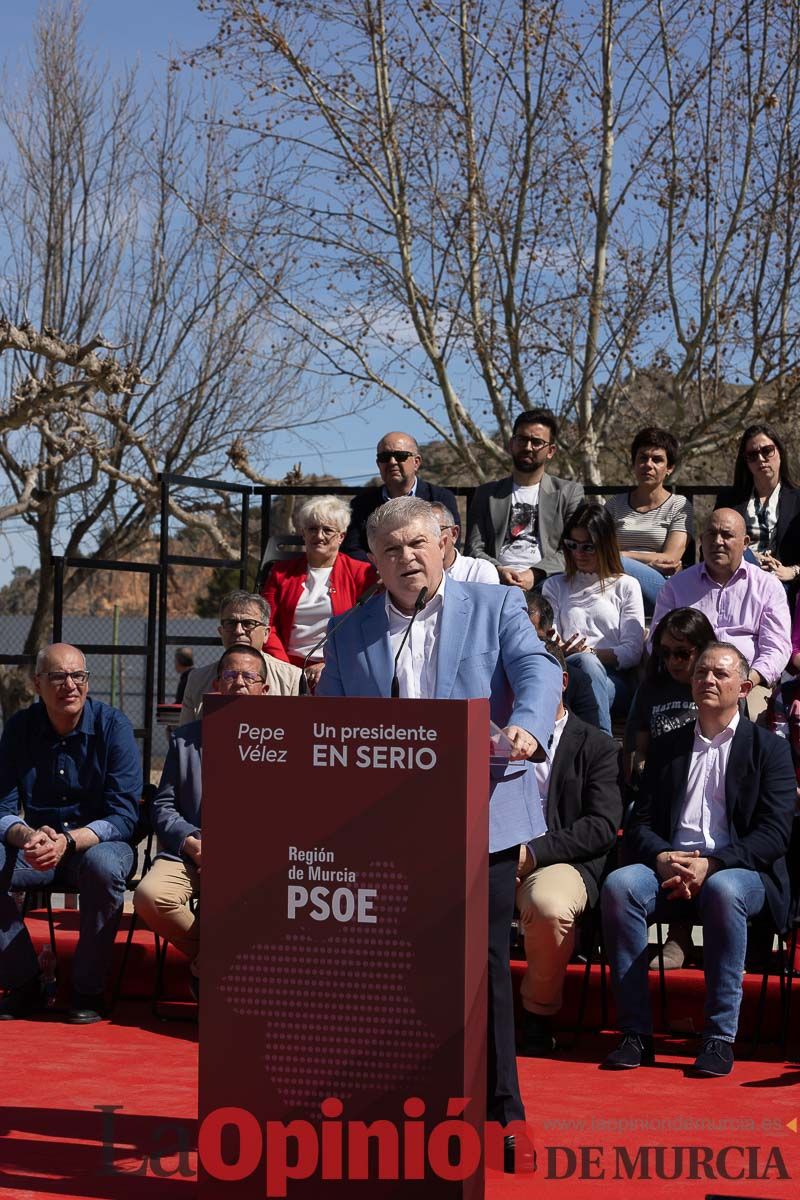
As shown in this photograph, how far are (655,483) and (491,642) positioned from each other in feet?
14.4

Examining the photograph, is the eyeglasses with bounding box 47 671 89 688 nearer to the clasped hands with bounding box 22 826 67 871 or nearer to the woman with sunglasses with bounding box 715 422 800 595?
the clasped hands with bounding box 22 826 67 871

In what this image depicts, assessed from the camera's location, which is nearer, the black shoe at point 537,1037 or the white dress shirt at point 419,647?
the white dress shirt at point 419,647

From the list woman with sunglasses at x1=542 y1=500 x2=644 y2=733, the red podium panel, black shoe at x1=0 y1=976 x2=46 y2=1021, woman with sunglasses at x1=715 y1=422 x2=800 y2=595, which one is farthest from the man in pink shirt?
the red podium panel

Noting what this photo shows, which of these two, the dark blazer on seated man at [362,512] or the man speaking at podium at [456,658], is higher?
the dark blazer on seated man at [362,512]

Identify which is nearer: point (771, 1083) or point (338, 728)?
point (338, 728)

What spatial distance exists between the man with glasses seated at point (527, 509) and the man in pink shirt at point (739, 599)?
3.62 feet

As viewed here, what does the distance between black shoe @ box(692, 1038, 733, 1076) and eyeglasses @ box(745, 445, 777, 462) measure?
365 centimetres

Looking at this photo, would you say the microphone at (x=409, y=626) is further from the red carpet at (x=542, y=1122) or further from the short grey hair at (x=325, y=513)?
the short grey hair at (x=325, y=513)

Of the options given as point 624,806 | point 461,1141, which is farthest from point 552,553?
point 461,1141

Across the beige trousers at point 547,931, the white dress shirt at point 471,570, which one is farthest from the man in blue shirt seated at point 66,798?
the beige trousers at point 547,931

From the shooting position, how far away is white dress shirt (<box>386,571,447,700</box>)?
387cm

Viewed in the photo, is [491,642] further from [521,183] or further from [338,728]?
[521,183]

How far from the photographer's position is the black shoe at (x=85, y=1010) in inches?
231

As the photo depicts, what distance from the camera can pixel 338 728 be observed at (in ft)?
10.8
